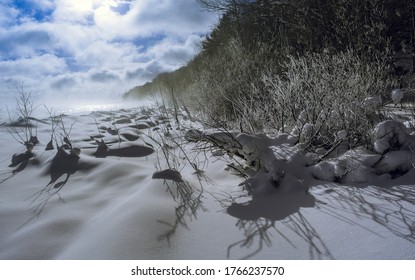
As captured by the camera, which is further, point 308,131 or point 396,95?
point 396,95

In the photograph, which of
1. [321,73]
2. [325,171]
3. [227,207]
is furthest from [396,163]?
[321,73]

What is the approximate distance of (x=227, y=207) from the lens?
2219 millimetres

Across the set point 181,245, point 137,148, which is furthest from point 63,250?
point 137,148

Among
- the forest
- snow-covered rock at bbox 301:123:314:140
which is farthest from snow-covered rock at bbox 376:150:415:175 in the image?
snow-covered rock at bbox 301:123:314:140

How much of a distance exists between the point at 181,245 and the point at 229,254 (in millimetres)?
296

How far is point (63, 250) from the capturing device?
1.72 meters

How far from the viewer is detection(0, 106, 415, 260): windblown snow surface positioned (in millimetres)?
1637

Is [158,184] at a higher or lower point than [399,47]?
lower

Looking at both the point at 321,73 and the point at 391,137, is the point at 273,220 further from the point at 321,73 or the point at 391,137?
the point at 321,73

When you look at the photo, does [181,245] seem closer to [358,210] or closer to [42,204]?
[358,210]

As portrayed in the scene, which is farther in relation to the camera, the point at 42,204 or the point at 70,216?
the point at 42,204

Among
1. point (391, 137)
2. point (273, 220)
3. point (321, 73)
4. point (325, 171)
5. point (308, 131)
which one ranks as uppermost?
point (321, 73)

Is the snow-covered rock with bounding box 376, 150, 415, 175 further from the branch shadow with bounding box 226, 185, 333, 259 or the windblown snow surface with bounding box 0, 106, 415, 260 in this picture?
the branch shadow with bounding box 226, 185, 333, 259

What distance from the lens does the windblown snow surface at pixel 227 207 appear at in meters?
1.64
